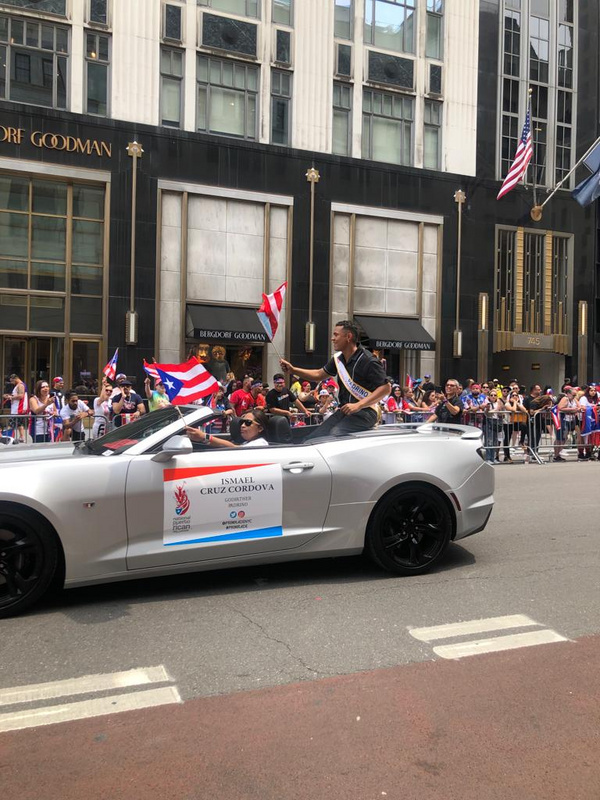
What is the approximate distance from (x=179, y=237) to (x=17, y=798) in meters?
20.5

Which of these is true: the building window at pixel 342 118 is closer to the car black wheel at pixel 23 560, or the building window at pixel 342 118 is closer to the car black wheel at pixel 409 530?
the car black wheel at pixel 409 530

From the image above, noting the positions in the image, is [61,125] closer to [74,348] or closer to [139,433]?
[74,348]

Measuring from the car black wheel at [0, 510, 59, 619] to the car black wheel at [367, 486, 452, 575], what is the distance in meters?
2.37

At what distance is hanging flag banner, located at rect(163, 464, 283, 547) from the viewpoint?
16.2ft

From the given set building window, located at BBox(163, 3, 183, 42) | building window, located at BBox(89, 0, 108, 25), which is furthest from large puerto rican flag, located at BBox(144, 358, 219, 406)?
building window, located at BBox(163, 3, 183, 42)

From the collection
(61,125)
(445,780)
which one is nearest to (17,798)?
(445,780)

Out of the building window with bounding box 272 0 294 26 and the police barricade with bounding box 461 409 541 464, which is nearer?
the police barricade with bounding box 461 409 541 464

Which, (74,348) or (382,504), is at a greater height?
(74,348)

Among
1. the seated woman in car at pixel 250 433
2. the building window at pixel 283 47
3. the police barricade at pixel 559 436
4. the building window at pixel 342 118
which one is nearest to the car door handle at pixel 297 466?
the seated woman in car at pixel 250 433

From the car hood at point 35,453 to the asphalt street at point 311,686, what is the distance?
1018mm

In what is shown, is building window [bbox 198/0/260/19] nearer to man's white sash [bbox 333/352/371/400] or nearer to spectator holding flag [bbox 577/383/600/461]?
spectator holding flag [bbox 577/383/600/461]

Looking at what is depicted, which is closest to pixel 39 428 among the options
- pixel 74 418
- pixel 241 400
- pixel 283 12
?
pixel 74 418

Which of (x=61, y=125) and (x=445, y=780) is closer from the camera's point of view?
(x=445, y=780)

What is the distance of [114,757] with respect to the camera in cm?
300
